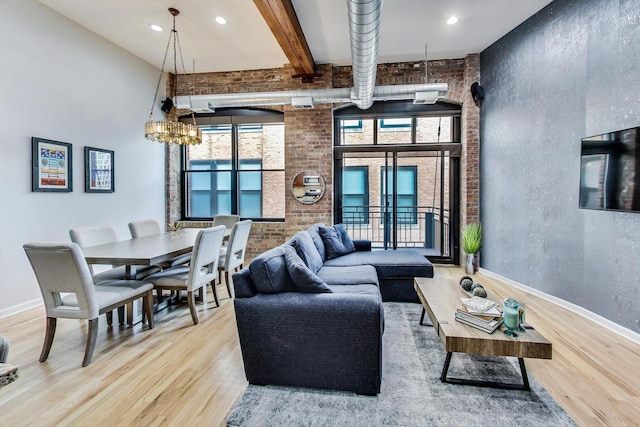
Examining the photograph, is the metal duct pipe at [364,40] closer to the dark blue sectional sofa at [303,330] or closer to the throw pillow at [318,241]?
the throw pillow at [318,241]

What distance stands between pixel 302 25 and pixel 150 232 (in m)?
3.53

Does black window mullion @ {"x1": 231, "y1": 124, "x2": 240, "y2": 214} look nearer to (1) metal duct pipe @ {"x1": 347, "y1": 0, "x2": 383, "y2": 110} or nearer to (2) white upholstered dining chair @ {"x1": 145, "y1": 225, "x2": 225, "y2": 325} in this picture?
(1) metal duct pipe @ {"x1": 347, "y1": 0, "x2": 383, "y2": 110}

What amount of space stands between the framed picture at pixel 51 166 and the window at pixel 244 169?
2438 millimetres

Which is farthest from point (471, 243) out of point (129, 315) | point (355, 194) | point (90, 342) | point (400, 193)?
point (90, 342)

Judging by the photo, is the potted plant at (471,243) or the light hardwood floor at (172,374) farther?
the potted plant at (471,243)

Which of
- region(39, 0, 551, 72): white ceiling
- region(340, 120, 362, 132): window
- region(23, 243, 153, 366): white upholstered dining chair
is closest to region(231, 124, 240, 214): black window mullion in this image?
region(39, 0, 551, 72): white ceiling

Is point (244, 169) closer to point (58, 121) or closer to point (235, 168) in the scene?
point (235, 168)

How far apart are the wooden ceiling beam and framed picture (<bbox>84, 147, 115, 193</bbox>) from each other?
3010 mm

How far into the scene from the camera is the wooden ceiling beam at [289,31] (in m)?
3.41

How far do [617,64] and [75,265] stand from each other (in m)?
4.91

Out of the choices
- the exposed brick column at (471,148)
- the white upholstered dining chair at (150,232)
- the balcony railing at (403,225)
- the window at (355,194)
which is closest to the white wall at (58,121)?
the white upholstered dining chair at (150,232)

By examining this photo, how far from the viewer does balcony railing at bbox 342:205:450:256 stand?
19.6 ft

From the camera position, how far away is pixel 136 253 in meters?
2.93

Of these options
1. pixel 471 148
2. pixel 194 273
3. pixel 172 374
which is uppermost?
pixel 471 148
